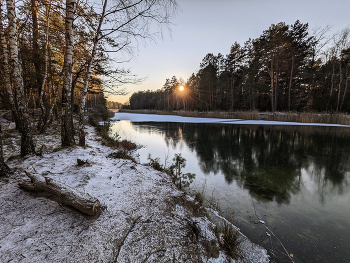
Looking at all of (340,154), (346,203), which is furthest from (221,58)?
(346,203)

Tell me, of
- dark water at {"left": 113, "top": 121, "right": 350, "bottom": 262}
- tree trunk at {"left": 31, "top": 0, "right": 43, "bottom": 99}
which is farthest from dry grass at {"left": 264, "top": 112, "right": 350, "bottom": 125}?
tree trunk at {"left": 31, "top": 0, "right": 43, "bottom": 99}

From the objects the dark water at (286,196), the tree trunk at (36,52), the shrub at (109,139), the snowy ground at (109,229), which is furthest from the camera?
the shrub at (109,139)

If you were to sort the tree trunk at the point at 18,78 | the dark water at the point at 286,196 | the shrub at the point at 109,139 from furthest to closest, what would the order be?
the shrub at the point at 109,139, the tree trunk at the point at 18,78, the dark water at the point at 286,196

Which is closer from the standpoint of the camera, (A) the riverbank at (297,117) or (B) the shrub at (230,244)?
(B) the shrub at (230,244)

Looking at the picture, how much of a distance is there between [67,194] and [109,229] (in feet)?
2.41

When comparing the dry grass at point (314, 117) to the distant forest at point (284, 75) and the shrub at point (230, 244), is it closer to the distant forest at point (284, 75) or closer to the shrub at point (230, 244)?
the distant forest at point (284, 75)

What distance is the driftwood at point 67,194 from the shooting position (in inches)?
76.7

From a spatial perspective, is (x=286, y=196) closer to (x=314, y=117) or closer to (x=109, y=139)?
(x=109, y=139)

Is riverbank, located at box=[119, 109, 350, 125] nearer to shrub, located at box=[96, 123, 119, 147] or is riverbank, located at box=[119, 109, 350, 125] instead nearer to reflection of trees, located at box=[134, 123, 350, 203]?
reflection of trees, located at box=[134, 123, 350, 203]

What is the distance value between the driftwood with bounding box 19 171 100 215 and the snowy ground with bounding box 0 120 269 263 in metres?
0.10

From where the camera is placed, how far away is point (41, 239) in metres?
1.61

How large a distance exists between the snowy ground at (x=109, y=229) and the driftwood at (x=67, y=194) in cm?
10

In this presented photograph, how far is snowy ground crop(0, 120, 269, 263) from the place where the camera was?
5.07 ft

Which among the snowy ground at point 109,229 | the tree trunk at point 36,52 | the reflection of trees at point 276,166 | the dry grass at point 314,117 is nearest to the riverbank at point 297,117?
the dry grass at point 314,117
